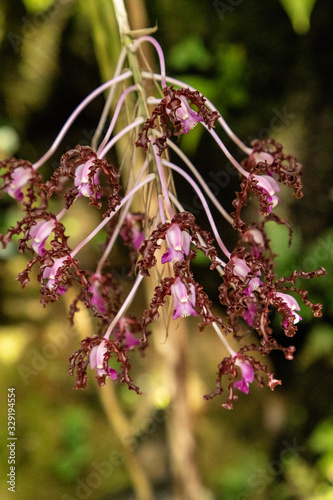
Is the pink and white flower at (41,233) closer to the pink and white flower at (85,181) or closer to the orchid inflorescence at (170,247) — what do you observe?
the orchid inflorescence at (170,247)

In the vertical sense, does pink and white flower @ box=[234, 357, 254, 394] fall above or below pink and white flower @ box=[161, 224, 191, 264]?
below

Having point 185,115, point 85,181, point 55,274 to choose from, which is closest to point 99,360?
point 55,274

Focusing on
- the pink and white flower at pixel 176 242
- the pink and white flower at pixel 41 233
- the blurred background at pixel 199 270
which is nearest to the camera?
the pink and white flower at pixel 176 242

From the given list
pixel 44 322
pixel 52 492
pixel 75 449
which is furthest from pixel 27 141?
pixel 52 492

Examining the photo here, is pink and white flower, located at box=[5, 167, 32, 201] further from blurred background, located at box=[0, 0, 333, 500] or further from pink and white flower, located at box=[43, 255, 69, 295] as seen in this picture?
blurred background, located at box=[0, 0, 333, 500]

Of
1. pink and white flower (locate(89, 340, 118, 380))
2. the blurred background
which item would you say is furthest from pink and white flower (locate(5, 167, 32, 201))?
the blurred background

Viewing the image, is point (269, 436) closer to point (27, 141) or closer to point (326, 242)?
point (326, 242)

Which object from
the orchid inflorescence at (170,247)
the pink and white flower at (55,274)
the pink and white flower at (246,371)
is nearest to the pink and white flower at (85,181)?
the orchid inflorescence at (170,247)

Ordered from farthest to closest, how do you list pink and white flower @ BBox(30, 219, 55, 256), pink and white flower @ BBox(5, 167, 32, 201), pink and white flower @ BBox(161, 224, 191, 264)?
Answer: 1. pink and white flower @ BBox(5, 167, 32, 201)
2. pink and white flower @ BBox(30, 219, 55, 256)
3. pink and white flower @ BBox(161, 224, 191, 264)

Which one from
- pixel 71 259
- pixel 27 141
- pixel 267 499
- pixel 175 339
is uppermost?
pixel 27 141
